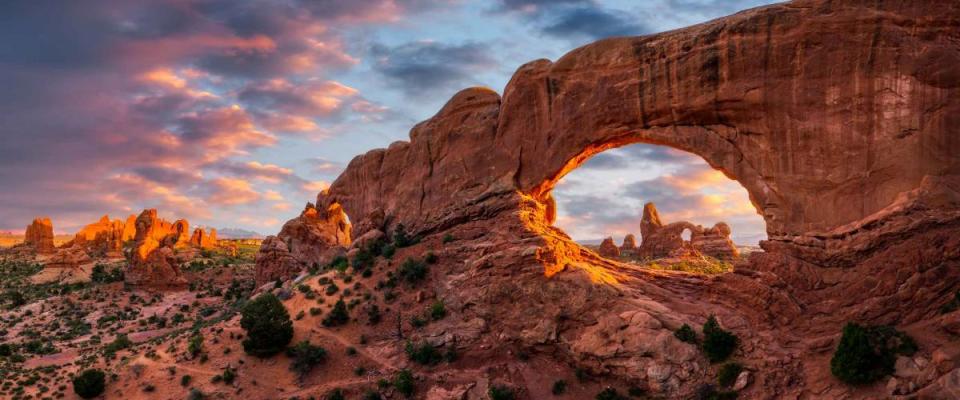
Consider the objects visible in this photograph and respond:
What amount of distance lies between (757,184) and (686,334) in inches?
381

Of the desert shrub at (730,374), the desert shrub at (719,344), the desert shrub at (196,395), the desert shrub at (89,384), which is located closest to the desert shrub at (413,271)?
the desert shrub at (196,395)

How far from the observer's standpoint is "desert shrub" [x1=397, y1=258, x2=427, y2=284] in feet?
132

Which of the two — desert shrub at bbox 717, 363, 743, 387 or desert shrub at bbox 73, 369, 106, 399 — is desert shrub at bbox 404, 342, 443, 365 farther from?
desert shrub at bbox 73, 369, 106, 399

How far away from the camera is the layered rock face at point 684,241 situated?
228 ft

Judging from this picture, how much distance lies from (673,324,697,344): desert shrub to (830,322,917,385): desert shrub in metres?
6.89

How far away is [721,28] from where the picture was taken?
30.2 meters

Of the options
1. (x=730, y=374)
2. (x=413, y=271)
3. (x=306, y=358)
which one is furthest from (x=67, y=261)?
(x=730, y=374)

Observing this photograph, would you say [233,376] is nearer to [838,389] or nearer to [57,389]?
[57,389]

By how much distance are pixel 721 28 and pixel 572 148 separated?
1153cm

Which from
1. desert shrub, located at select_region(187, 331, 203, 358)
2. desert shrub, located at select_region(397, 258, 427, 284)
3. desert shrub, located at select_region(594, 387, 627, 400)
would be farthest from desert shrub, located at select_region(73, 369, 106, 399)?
desert shrub, located at select_region(594, 387, 627, 400)

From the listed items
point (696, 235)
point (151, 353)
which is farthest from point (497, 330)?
point (696, 235)

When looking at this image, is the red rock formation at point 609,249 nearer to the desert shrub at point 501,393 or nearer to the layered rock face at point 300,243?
the layered rock face at point 300,243

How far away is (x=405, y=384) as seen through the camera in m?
32.4

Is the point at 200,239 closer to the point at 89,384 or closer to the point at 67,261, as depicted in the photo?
the point at 67,261
